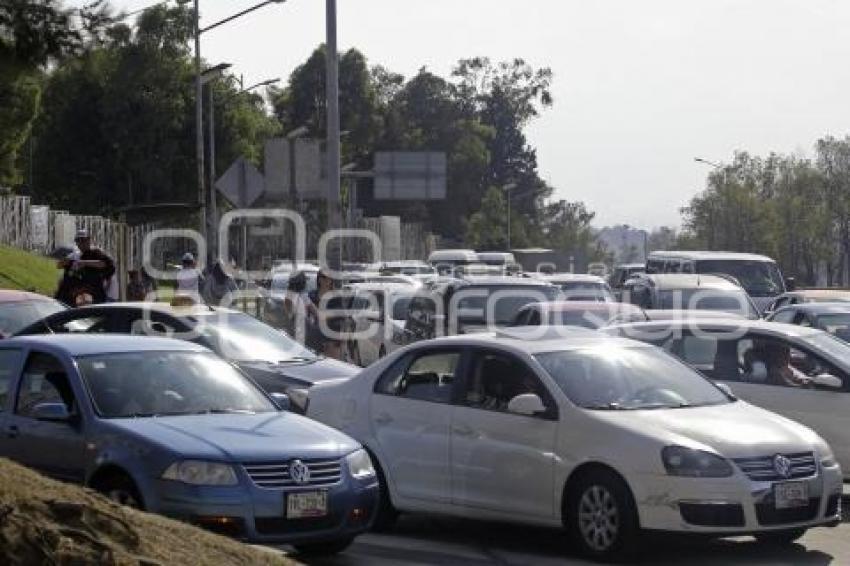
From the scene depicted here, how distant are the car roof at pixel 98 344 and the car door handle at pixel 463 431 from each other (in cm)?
195

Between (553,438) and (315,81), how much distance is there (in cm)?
8080

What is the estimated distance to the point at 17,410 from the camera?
10.9 m

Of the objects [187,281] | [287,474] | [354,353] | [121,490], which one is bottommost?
[354,353]

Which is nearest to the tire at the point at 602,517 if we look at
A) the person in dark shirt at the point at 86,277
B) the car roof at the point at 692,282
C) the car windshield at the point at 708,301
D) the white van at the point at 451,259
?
the person in dark shirt at the point at 86,277

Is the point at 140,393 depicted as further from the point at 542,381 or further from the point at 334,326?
the point at 334,326

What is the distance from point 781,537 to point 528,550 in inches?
69.6

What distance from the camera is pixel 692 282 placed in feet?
87.7

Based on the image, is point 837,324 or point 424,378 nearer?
point 424,378

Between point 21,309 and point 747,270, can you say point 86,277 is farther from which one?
point 747,270

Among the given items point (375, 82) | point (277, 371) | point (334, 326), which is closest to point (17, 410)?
point (277, 371)

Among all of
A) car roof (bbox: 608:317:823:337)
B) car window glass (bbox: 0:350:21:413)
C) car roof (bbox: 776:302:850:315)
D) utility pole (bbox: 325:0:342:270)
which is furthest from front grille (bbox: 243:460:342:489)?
utility pole (bbox: 325:0:342:270)

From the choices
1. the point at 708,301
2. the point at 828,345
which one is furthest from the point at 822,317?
the point at 828,345

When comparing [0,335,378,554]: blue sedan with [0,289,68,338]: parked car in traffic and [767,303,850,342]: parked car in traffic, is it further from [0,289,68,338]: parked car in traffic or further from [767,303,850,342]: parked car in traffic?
[767,303,850,342]: parked car in traffic

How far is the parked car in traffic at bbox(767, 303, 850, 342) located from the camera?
1959 centimetres
